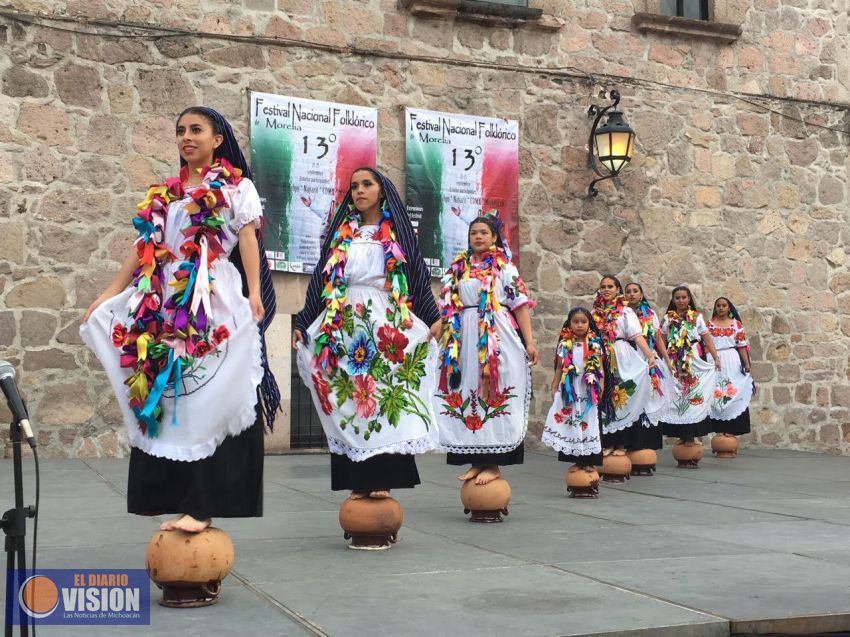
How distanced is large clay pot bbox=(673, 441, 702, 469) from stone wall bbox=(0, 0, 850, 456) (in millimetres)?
2060

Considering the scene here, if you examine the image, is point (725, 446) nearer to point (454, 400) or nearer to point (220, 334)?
point (454, 400)

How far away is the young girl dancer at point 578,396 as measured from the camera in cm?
A: 786

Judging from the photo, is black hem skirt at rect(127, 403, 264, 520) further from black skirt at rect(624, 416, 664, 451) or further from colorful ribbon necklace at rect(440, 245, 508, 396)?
black skirt at rect(624, 416, 664, 451)

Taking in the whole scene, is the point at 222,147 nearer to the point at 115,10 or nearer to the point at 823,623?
the point at 823,623

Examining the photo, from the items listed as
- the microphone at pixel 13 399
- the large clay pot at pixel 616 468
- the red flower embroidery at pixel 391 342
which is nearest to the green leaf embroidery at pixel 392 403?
the red flower embroidery at pixel 391 342

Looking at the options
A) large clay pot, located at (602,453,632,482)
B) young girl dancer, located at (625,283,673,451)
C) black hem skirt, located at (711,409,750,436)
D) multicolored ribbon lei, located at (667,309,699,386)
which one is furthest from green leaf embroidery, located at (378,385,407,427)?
black hem skirt, located at (711,409,750,436)

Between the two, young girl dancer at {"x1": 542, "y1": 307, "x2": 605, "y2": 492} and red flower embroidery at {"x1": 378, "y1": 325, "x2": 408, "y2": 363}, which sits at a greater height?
red flower embroidery at {"x1": 378, "y1": 325, "x2": 408, "y2": 363}

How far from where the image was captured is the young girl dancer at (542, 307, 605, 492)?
7863 millimetres

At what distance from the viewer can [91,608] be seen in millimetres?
3869

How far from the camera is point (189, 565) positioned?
400cm

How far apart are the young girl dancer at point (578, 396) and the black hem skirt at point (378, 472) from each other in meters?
2.53

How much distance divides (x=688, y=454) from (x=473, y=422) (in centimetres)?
451

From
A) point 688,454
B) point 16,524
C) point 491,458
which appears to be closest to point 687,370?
point 688,454

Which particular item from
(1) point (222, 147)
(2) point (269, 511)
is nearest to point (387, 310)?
(1) point (222, 147)
